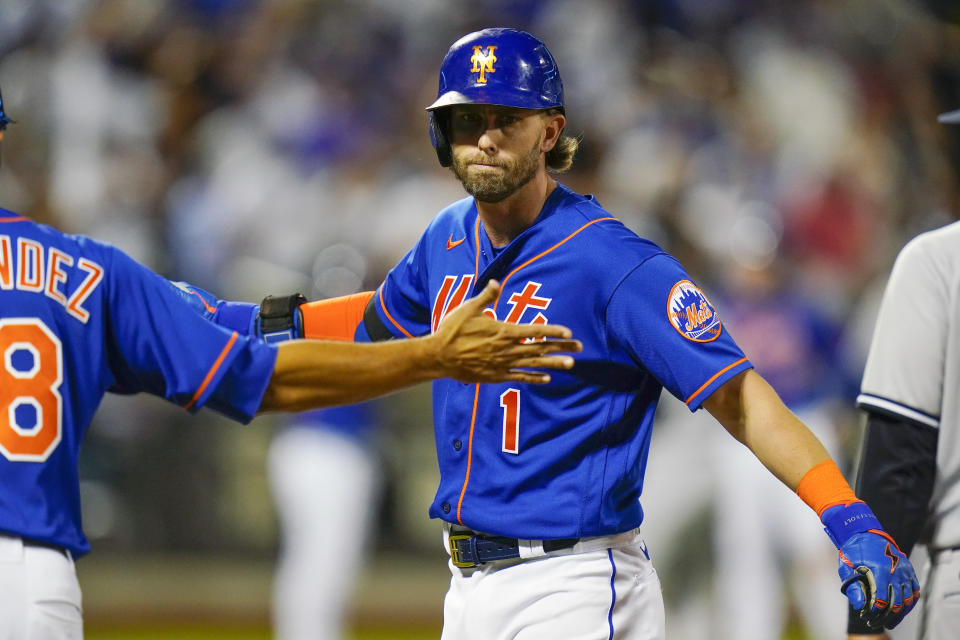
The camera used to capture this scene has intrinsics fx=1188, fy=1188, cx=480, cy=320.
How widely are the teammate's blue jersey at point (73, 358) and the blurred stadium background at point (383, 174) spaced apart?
3.76 m

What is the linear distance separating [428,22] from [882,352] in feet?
24.0

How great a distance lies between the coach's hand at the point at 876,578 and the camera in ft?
7.76

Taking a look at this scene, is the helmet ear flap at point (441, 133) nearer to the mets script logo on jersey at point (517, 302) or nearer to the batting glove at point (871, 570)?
the mets script logo on jersey at point (517, 302)

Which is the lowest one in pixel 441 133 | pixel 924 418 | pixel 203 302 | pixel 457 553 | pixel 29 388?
pixel 457 553

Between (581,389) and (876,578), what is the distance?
77 cm

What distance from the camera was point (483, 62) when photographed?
9.43 feet

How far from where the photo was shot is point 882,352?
9.02 feet

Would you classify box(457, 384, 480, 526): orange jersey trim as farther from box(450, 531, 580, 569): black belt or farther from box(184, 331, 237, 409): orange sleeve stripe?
box(184, 331, 237, 409): orange sleeve stripe

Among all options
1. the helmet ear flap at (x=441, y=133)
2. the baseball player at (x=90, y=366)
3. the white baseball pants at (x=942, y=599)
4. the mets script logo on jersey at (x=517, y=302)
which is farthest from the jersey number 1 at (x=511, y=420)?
the white baseball pants at (x=942, y=599)

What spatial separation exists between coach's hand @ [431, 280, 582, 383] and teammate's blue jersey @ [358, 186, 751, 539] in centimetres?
34

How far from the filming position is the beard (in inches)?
113

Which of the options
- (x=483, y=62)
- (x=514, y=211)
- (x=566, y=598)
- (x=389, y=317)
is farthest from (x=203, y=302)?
(x=566, y=598)

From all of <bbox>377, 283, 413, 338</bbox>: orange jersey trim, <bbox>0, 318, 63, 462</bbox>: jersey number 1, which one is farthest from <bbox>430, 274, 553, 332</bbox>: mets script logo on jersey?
<bbox>0, 318, 63, 462</bbox>: jersey number 1

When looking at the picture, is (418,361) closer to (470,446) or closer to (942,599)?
(470,446)
